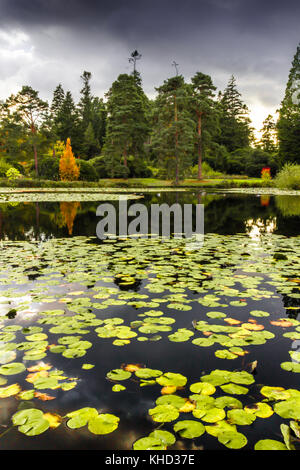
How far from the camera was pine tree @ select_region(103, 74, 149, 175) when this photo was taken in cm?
3869

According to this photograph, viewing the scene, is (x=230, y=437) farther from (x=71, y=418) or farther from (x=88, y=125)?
(x=88, y=125)

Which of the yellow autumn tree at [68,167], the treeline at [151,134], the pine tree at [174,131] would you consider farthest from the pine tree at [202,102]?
the yellow autumn tree at [68,167]

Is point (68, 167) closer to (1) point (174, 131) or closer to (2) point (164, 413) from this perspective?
(1) point (174, 131)

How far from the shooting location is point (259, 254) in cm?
643

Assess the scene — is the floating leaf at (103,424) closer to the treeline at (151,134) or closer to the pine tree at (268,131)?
the treeline at (151,134)

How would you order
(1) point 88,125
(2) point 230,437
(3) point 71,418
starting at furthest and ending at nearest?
1. (1) point 88,125
2. (3) point 71,418
3. (2) point 230,437

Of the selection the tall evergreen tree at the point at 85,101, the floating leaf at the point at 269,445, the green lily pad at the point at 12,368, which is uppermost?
the tall evergreen tree at the point at 85,101

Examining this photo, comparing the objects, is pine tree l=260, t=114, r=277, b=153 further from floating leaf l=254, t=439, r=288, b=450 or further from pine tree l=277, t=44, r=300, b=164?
floating leaf l=254, t=439, r=288, b=450

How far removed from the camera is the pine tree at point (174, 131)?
35031mm

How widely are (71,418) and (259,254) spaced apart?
529 centimetres

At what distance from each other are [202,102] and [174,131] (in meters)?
7.19

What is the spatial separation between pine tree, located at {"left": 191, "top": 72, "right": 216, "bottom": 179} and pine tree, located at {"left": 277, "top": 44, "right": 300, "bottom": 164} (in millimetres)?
11094

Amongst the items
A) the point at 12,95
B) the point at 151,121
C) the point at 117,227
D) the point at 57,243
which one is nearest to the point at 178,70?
the point at 151,121
